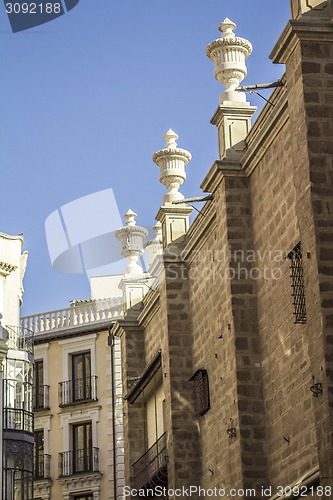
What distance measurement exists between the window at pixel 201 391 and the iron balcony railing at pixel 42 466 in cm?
1704

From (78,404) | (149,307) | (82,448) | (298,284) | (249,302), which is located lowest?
(298,284)

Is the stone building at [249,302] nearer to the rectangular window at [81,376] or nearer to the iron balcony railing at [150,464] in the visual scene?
the iron balcony railing at [150,464]

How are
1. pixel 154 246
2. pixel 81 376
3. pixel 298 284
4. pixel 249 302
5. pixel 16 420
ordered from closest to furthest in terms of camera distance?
pixel 298 284 < pixel 249 302 < pixel 154 246 < pixel 16 420 < pixel 81 376

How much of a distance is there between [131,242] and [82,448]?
12828 millimetres

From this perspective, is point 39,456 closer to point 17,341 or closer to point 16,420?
point 17,341

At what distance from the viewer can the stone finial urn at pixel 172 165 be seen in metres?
25.1

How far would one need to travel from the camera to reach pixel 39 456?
130 feet

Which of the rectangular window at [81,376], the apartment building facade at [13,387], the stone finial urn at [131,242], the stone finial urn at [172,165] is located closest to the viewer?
the stone finial urn at [172,165]

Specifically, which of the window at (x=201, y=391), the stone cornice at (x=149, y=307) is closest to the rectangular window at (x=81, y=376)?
the stone cornice at (x=149, y=307)

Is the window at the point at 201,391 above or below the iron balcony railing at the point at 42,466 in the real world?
below

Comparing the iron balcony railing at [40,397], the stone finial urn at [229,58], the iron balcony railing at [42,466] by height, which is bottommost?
the iron balcony railing at [42,466]

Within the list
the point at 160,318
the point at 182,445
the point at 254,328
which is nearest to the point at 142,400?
the point at 160,318

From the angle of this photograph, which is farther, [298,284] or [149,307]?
[149,307]

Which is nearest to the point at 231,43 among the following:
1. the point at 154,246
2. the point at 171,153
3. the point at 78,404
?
the point at 171,153
